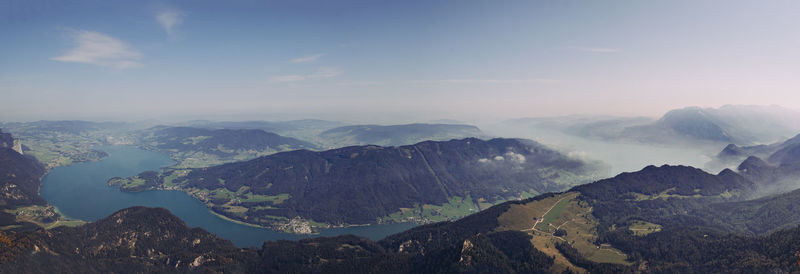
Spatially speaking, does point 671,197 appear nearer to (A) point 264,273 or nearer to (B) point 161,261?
(A) point 264,273

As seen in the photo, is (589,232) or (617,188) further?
(617,188)

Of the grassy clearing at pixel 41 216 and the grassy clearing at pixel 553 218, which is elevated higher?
the grassy clearing at pixel 553 218

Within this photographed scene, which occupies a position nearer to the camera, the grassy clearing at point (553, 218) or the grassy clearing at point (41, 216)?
the grassy clearing at point (553, 218)

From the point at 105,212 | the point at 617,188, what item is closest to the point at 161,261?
the point at 105,212

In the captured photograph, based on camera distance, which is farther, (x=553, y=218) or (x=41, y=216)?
(x=41, y=216)

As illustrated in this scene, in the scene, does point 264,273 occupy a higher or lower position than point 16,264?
lower

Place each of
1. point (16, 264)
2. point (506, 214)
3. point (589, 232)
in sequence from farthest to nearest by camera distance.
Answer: point (506, 214) → point (589, 232) → point (16, 264)

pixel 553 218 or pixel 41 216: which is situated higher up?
pixel 553 218

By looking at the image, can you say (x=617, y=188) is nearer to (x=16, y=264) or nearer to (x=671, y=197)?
(x=671, y=197)

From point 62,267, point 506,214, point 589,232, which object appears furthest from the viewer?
point 506,214

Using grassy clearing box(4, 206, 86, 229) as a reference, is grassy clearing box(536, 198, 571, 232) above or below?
above

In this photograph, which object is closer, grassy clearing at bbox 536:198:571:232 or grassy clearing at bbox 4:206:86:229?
grassy clearing at bbox 536:198:571:232
